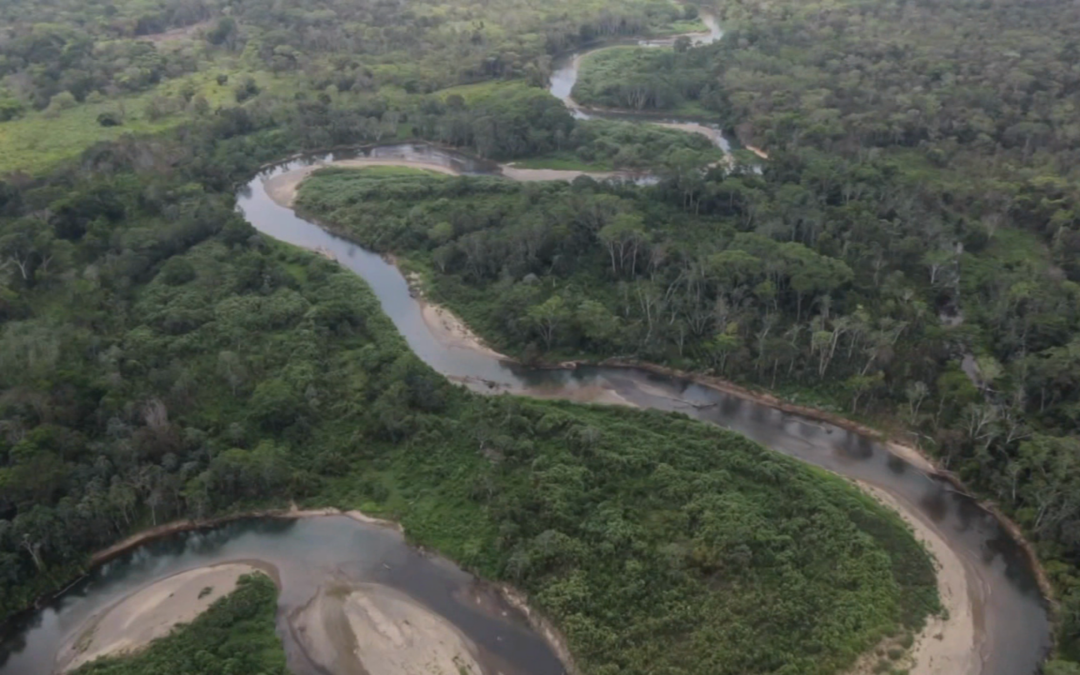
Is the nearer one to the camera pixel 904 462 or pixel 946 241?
pixel 904 462

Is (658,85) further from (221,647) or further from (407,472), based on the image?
(221,647)

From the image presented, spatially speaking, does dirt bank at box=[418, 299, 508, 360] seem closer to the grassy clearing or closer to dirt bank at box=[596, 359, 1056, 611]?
dirt bank at box=[596, 359, 1056, 611]

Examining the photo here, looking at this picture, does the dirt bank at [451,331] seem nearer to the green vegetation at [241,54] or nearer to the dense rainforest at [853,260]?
the dense rainforest at [853,260]

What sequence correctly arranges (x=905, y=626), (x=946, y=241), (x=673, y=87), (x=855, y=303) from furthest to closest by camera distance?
1. (x=673, y=87)
2. (x=946, y=241)
3. (x=855, y=303)
4. (x=905, y=626)

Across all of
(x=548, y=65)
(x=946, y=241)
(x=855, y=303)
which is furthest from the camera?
(x=548, y=65)

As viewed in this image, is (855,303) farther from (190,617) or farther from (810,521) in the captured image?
(190,617)

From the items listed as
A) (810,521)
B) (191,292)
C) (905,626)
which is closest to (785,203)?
(810,521)
